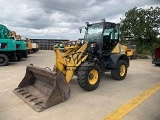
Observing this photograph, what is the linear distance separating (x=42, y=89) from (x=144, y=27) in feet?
67.0

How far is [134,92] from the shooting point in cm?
626

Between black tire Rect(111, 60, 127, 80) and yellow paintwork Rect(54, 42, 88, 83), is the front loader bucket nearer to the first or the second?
yellow paintwork Rect(54, 42, 88, 83)

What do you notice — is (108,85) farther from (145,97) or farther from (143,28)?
(143,28)

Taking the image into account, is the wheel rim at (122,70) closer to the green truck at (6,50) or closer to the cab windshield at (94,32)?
the cab windshield at (94,32)

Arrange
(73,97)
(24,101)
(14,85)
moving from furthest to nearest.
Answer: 1. (14,85)
2. (73,97)
3. (24,101)

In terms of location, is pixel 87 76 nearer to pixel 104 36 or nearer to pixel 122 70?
pixel 104 36

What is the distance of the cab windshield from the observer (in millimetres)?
7497

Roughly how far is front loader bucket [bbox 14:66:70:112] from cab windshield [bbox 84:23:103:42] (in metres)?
2.60

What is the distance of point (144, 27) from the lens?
23828 mm

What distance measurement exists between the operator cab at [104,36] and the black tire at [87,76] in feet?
4.12

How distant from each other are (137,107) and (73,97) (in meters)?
1.68

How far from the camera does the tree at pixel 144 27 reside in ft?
78.2

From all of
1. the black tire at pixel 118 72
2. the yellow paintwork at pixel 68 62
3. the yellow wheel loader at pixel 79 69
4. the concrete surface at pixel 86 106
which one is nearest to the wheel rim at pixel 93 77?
the yellow wheel loader at pixel 79 69

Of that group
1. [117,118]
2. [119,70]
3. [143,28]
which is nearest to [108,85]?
[119,70]
